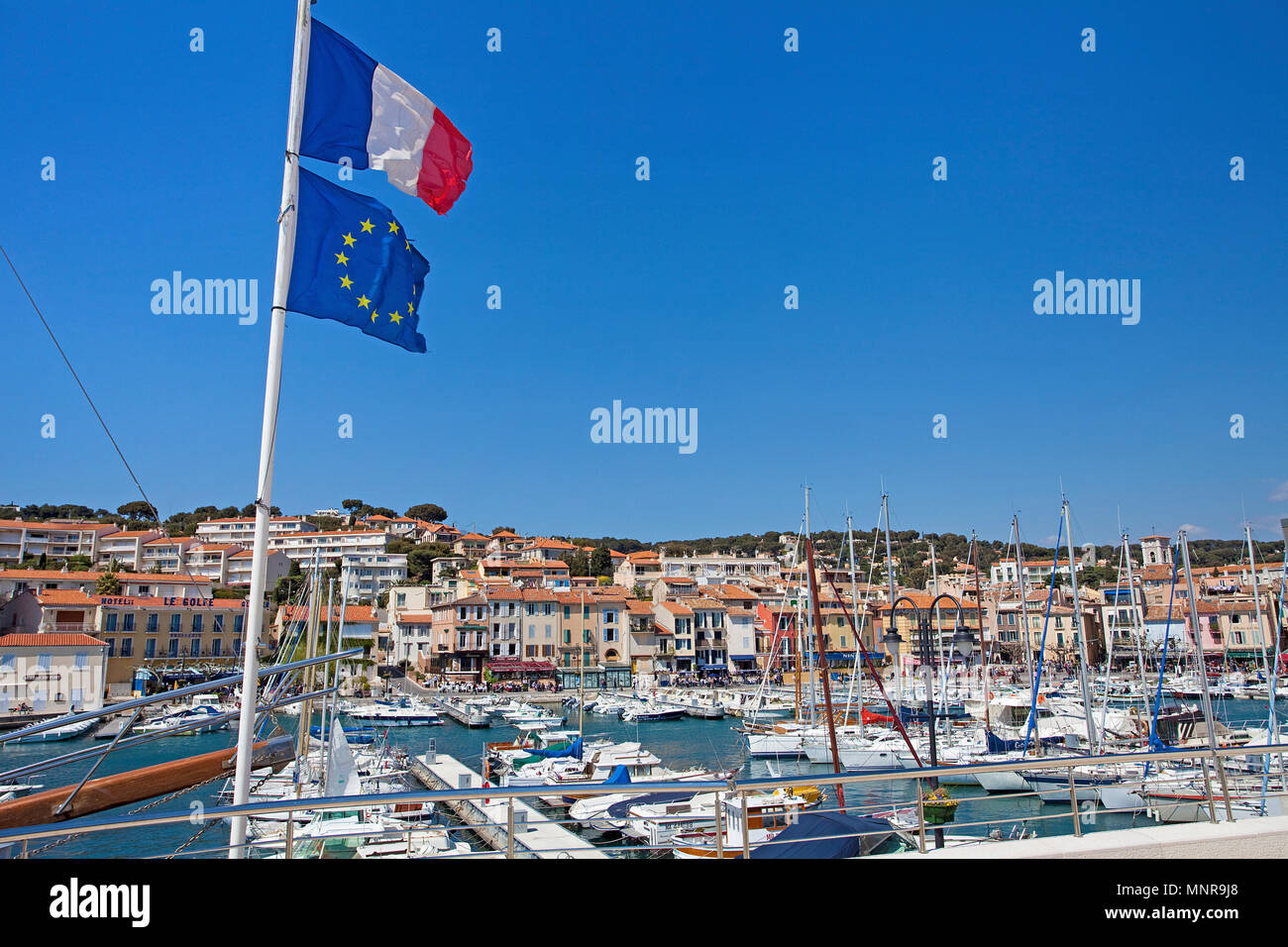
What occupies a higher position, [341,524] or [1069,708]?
[341,524]

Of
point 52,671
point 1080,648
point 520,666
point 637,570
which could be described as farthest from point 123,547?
point 1080,648

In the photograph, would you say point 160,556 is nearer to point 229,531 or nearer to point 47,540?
point 47,540

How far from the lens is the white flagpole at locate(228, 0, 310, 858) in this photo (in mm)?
6586

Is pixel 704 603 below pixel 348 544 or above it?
below

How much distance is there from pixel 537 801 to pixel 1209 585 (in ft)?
368

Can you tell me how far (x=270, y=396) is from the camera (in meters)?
7.15

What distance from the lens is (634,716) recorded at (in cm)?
6228

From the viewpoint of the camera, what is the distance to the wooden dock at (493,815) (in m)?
17.7

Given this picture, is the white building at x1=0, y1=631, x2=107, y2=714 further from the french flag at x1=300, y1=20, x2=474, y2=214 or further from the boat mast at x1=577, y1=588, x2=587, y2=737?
the french flag at x1=300, y1=20, x2=474, y2=214

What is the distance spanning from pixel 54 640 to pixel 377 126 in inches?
2558

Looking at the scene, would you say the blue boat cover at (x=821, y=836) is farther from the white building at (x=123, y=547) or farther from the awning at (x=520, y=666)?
the white building at (x=123, y=547)

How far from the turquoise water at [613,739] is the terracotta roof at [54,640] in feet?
24.0
